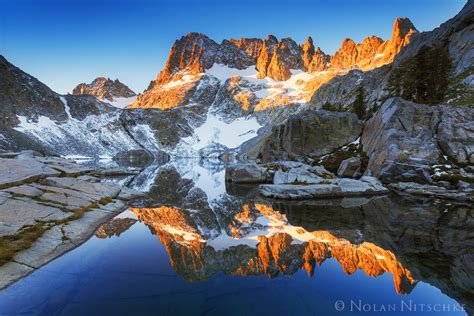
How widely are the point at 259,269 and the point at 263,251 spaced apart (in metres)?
2.13

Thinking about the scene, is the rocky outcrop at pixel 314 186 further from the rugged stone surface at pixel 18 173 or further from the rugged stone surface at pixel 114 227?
the rugged stone surface at pixel 18 173

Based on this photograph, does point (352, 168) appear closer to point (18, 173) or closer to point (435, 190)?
point (435, 190)

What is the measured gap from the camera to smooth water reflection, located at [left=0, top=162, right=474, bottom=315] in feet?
28.9

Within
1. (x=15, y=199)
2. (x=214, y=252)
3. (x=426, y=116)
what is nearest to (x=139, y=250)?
(x=214, y=252)

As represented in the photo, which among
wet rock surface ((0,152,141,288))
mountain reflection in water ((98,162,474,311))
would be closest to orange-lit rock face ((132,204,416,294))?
mountain reflection in water ((98,162,474,311))

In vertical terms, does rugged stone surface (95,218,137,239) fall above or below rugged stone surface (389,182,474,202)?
below

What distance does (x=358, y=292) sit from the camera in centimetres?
973

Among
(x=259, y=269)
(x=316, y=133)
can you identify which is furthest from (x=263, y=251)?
(x=316, y=133)

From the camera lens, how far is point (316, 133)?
191 feet

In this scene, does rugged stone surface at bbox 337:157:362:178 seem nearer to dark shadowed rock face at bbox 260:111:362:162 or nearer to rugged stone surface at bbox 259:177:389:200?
rugged stone surface at bbox 259:177:389:200

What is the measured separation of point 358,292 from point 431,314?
2092mm

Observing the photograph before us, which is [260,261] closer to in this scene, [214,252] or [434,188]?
[214,252]

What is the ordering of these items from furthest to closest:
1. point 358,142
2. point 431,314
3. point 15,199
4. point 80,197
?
point 358,142 < point 80,197 < point 15,199 < point 431,314

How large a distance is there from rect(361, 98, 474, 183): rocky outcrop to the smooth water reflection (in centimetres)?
1559
